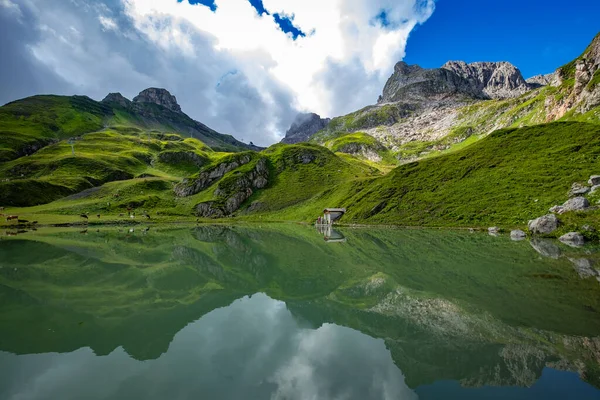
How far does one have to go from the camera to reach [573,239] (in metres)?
39.9

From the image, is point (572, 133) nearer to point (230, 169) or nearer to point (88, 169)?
point (230, 169)

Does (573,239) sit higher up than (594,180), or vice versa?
(594,180)

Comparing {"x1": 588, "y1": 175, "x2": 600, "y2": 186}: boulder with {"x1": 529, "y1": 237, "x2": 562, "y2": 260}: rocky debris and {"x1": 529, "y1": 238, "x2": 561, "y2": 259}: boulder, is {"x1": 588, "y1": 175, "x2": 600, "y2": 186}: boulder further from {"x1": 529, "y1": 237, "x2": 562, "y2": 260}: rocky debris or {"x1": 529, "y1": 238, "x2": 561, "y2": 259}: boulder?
{"x1": 529, "y1": 238, "x2": 561, "y2": 259}: boulder

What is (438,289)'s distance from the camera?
21.0 metres

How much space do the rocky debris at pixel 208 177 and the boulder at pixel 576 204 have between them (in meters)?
154

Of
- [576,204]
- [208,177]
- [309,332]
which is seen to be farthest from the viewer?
[208,177]

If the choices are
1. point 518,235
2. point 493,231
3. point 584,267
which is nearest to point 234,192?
point 493,231

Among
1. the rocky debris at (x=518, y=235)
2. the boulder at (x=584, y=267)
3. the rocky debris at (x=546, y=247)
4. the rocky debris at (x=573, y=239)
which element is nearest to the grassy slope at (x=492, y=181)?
the rocky debris at (x=518, y=235)

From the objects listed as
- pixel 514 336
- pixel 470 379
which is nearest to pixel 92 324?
pixel 470 379

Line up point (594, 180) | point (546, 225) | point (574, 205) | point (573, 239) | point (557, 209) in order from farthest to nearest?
point (594, 180), point (557, 209), point (574, 205), point (546, 225), point (573, 239)

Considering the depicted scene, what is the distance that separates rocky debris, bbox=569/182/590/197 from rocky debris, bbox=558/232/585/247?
→ 18.7m

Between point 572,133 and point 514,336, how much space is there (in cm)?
9831

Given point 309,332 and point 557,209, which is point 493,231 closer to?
point 557,209

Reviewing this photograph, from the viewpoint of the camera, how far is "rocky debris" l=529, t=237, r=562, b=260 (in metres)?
31.7
